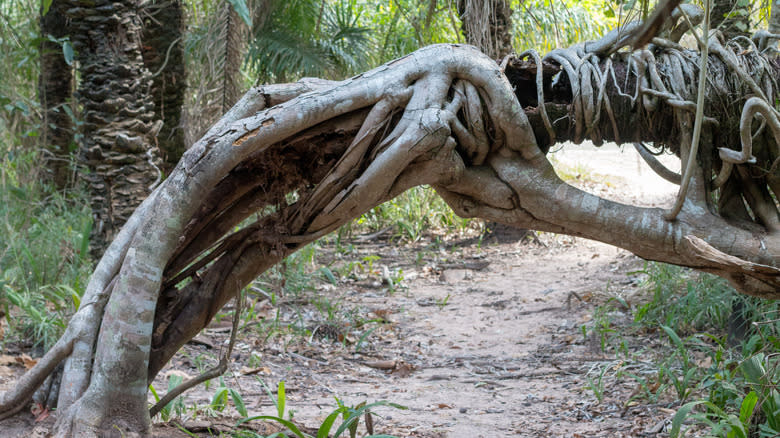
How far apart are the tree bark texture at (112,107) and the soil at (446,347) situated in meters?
1.40

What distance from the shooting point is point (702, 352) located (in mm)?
4785

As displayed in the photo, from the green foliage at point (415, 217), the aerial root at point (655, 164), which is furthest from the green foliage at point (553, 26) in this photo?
the aerial root at point (655, 164)

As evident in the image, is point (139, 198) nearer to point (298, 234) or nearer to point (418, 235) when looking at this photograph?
point (298, 234)

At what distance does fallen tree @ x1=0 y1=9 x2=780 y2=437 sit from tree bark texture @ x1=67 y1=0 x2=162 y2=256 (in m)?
3.15

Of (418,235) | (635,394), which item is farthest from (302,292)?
(635,394)

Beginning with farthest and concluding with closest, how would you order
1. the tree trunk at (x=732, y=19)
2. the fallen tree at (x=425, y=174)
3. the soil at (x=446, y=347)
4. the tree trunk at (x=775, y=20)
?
Result: the tree trunk at (x=732, y=19)
the soil at (x=446, y=347)
the tree trunk at (x=775, y=20)
the fallen tree at (x=425, y=174)

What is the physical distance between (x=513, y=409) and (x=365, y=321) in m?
2.39

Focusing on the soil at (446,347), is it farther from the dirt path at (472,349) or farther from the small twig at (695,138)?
the small twig at (695,138)

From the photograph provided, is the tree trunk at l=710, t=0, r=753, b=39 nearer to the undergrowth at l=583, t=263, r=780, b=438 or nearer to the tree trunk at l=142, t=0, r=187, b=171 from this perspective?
the undergrowth at l=583, t=263, r=780, b=438

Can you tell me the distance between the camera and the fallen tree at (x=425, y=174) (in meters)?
2.85

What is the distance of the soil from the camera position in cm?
397

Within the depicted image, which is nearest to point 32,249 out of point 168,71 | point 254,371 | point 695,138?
point 254,371

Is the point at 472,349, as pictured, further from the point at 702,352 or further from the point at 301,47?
the point at 301,47

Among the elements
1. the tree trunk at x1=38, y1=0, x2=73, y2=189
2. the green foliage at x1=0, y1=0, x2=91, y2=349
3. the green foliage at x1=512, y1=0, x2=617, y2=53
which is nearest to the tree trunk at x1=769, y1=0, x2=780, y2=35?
the green foliage at x1=0, y1=0, x2=91, y2=349
